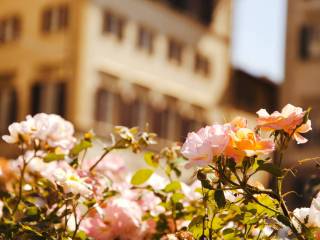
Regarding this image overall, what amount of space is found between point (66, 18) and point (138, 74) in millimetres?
2160

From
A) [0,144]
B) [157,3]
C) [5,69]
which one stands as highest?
[157,3]

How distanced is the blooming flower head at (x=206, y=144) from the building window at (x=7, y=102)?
1881 centimetres

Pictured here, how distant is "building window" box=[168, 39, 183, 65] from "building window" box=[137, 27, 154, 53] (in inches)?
32.4

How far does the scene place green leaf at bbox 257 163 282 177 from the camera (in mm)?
1530

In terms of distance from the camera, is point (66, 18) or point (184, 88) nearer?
point (66, 18)

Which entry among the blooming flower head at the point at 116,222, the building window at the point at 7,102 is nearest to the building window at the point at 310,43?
the building window at the point at 7,102

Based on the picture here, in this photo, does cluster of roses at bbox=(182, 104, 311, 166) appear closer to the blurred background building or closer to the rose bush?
the rose bush

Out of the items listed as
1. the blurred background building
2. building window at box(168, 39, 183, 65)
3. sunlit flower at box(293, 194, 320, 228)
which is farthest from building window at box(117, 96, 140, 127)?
sunlit flower at box(293, 194, 320, 228)

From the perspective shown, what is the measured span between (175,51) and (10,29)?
383 cm

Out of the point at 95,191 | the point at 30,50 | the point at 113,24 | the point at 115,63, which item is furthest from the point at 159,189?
the point at 30,50

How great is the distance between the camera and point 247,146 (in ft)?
5.02

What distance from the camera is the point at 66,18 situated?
19.9 meters

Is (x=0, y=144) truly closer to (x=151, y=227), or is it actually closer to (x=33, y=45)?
(x=33, y=45)

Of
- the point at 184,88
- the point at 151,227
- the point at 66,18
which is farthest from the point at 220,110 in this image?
the point at 151,227
